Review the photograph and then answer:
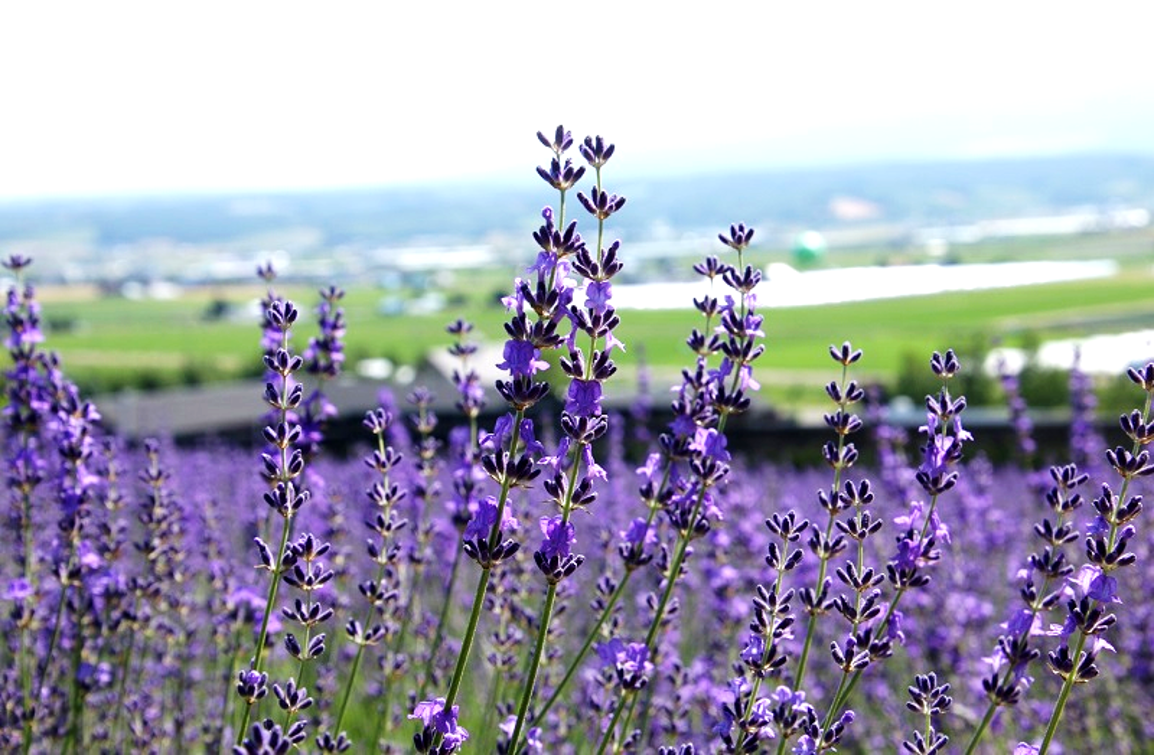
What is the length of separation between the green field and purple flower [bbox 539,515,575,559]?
31.7 metres

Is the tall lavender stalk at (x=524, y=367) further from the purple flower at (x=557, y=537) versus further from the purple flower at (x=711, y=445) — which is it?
the purple flower at (x=711, y=445)

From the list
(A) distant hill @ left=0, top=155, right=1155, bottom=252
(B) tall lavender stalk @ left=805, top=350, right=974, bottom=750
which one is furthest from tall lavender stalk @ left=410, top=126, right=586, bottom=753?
(A) distant hill @ left=0, top=155, right=1155, bottom=252

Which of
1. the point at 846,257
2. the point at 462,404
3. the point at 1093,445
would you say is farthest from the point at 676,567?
the point at 846,257

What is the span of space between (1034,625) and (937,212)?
4385 inches

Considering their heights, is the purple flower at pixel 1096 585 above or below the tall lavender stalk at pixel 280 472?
below

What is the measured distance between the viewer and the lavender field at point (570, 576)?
186 centimetres

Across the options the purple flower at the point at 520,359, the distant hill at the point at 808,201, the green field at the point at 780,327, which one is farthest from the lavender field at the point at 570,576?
the distant hill at the point at 808,201

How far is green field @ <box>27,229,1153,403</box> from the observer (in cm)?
4288

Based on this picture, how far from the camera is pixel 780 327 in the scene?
67500 mm

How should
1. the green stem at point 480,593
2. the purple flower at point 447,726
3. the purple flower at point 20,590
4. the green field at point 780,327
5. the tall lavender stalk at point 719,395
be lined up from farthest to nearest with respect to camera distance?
the green field at point 780,327
the purple flower at point 20,590
the tall lavender stalk at point 719,395
the purple flower at point 447,726
the green stem at point 480,593

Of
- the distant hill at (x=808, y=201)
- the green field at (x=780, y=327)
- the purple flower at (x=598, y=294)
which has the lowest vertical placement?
the green field at (x=780, y=327)

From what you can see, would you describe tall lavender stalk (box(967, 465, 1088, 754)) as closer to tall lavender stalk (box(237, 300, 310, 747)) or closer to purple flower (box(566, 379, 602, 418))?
purple flower (box(566, 379, 602, 418))

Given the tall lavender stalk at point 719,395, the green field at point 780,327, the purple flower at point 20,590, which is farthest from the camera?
the green field at point 780,327

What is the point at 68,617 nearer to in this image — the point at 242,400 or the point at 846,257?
the point at 242,400
